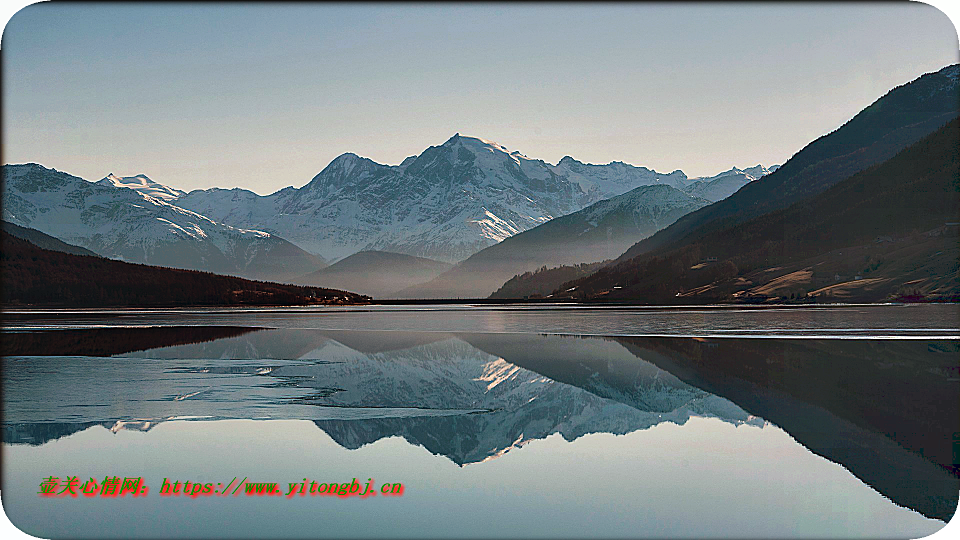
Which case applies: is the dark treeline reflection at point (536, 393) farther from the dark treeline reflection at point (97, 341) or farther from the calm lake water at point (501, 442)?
the dark treeline reflection at point (97, 341)

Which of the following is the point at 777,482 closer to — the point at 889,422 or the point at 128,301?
the point at 889,422

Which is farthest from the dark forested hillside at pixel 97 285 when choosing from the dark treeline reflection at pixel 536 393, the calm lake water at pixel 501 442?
the calm lake water at pixel 501 442

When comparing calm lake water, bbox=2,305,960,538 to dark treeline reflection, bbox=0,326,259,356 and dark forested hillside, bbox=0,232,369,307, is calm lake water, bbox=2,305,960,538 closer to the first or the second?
dark treeline reflection, bbox=0,326,259,356

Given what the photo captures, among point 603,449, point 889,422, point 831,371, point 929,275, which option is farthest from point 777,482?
A: point 929,275

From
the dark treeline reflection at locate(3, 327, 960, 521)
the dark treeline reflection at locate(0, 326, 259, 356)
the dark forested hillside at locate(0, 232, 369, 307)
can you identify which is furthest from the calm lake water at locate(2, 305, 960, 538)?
the dark forested hillside at locate(0, 232, 369, 307)

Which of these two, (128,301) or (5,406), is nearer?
(5,406)

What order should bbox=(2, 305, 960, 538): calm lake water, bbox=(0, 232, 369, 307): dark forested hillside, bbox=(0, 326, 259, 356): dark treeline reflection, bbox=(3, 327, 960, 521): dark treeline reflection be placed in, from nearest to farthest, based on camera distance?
bbox=(2, 305, 960, 538): calm lake water, bbox=(3, 327, 960, 521): dark treeline reflection, bbox=(0, 326, 259, 356): dark treeline reflection, bbox=(0, 232, 369, 307): dark forested hillside

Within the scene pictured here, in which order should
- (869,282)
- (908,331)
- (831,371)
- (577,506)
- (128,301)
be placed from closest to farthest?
1. (577,506)
2. (831,371)
3. (908,331)
4. (869,282)
5. (128,301)
